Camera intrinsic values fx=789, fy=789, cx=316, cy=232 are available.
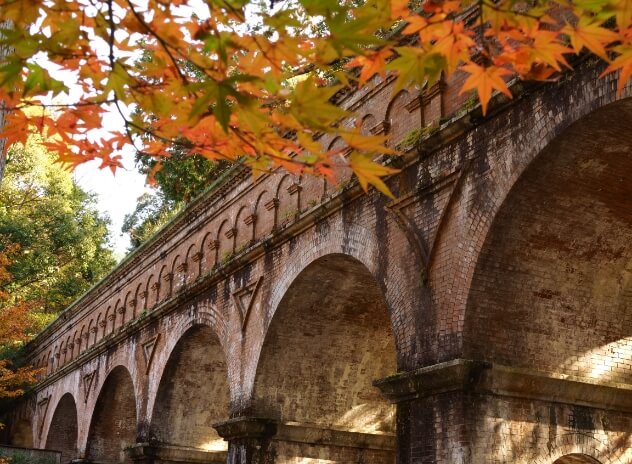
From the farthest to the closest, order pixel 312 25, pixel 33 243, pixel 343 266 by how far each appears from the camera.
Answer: pixel 33 243 → pixel 312 25 → pixel 343 266

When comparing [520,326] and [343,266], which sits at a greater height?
[343,266]

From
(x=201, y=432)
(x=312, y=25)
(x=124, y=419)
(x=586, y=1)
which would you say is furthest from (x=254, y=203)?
(x=586, y=1)

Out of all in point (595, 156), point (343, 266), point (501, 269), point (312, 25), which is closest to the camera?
point (595, 156)

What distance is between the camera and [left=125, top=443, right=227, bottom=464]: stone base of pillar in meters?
15.0

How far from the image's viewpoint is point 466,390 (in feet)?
24.2

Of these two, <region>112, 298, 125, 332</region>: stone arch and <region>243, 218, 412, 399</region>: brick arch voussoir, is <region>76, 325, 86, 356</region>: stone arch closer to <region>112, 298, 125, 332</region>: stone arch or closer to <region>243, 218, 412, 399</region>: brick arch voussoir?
<region>112, 298, 125, 332</region>: stone arch

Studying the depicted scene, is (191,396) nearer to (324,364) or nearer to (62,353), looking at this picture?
(324,364)

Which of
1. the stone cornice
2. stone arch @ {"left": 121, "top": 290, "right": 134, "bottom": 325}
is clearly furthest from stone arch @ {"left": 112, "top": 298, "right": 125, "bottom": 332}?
the stone cornice

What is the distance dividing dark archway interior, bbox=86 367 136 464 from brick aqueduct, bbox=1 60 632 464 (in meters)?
6.38

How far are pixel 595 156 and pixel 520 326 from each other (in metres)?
1.83

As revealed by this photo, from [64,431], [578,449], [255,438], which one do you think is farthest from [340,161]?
[64,431]

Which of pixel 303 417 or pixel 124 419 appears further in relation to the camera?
pixel 124 419

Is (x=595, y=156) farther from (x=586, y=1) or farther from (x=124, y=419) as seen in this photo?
(x=124, y=419)

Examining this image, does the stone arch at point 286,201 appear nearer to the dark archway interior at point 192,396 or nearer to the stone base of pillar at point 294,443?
the stone base of pillar at point 294,443
